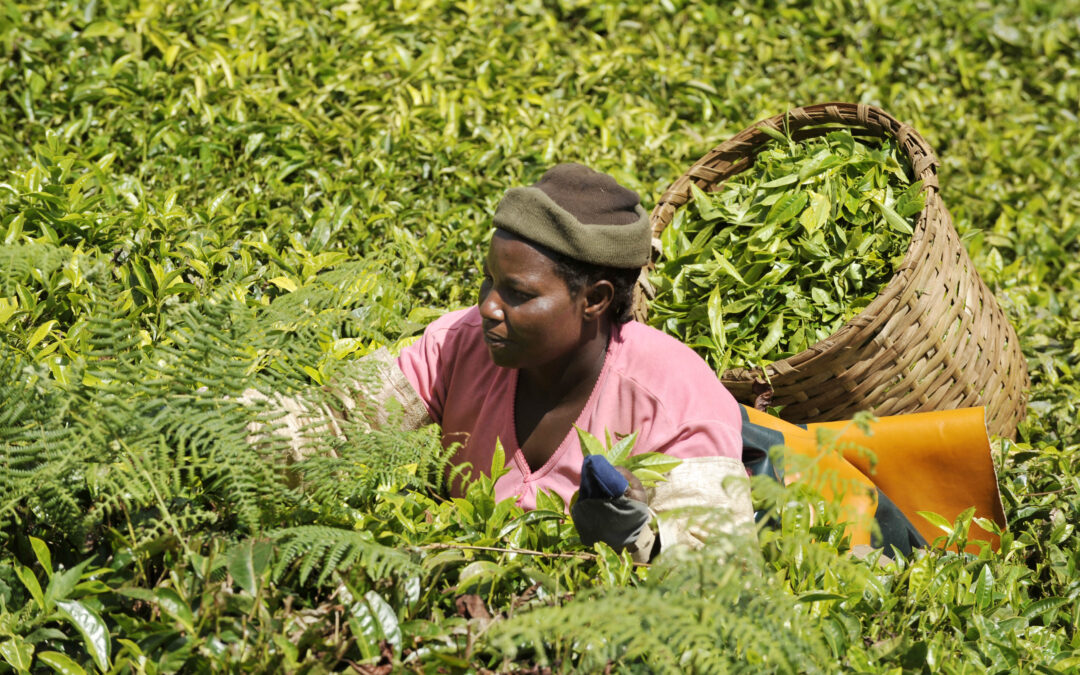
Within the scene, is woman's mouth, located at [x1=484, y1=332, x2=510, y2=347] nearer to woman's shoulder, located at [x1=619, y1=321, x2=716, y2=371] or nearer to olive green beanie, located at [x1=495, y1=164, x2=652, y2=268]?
olive green beanie, located at [x1=495, y1=164, x2=652, y2=268]

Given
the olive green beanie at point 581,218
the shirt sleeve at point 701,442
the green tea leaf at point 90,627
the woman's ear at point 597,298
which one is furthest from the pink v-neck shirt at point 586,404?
the green tea leaf at point 90,627

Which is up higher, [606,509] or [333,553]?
[333,553]

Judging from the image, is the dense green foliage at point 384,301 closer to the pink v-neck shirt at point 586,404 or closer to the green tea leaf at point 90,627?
the green tea leaf at point 90,627

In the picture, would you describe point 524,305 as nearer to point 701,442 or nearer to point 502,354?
point 502,354

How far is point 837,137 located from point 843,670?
6.24ft

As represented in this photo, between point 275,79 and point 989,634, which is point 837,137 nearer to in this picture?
point 989,634

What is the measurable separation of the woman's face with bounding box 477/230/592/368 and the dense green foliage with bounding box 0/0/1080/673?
292 millimetres

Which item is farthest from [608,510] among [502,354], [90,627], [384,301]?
[384,301]

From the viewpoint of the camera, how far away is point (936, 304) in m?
2.67

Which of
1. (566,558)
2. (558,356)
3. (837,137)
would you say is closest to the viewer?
(566,558)

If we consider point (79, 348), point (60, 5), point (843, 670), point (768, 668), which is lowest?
point (843, 670)

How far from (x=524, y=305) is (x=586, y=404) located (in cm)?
32

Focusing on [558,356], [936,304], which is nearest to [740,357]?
[936,304]

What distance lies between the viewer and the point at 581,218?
2113 millimetres
